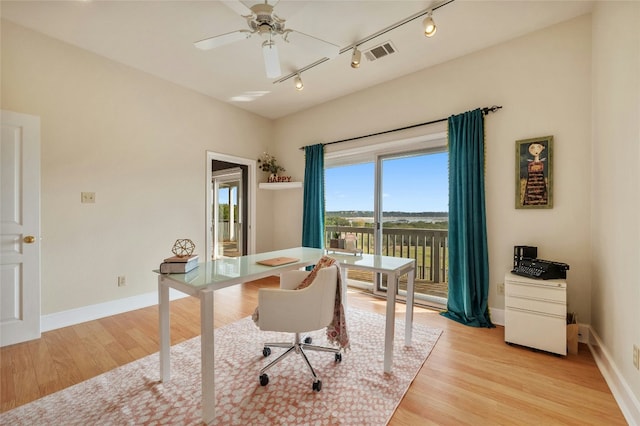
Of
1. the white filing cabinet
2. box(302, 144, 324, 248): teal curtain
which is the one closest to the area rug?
the white filing cabinet

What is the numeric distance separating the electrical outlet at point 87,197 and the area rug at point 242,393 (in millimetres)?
1926

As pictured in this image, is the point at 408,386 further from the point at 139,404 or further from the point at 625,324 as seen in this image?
the point at 139,404

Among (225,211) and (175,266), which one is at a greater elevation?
(225,211)

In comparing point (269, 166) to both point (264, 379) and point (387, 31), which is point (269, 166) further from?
point (264, 379)

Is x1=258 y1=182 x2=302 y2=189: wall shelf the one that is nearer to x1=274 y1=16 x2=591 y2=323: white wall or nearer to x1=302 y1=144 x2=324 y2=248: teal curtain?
x1=302 y1=144 x2=324 y2=248: teal curtain

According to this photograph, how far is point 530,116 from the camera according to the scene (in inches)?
105

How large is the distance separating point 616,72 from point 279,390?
10.5 ft

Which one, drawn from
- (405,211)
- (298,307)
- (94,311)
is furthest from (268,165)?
(298,307)

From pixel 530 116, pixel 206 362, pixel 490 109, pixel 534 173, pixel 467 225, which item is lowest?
pixel 206 362

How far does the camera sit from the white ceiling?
2.28 m

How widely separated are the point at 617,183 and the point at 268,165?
14.2ft

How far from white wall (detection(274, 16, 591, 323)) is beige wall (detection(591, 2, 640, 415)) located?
11 cm

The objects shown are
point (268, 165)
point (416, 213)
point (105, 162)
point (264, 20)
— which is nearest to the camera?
point (264, 20)

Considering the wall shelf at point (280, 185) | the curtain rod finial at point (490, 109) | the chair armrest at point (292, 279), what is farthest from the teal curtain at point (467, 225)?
the wall shelf at point (280, 185)
